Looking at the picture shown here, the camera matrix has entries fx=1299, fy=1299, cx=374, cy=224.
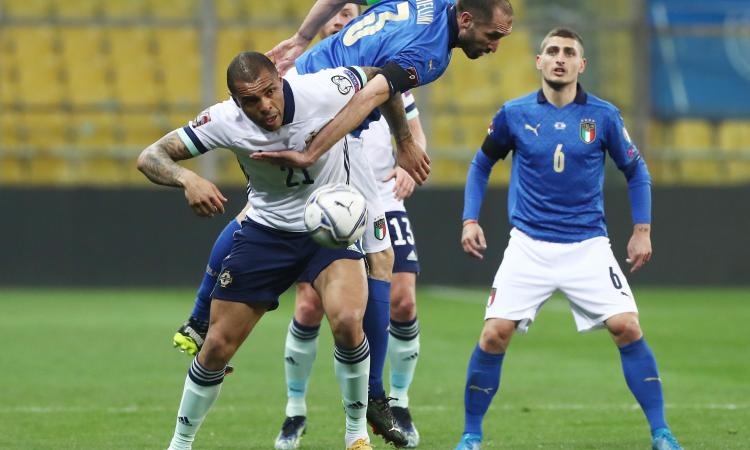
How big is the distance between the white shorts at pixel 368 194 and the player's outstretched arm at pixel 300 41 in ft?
2.23

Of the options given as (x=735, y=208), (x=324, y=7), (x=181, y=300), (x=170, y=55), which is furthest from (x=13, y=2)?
(x=324, y=7)

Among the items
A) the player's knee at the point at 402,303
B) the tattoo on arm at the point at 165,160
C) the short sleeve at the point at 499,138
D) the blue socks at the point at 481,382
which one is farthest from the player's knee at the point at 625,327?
the tattoo on arm at the point at 165,160

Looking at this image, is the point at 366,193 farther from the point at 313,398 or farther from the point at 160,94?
the point at 160,94

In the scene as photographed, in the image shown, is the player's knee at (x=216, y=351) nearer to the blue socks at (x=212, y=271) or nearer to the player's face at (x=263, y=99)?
the blue socks at (x=212, y=271)

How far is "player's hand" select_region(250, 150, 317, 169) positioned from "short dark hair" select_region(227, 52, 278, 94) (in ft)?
1.05

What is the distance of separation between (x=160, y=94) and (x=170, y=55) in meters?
0.76

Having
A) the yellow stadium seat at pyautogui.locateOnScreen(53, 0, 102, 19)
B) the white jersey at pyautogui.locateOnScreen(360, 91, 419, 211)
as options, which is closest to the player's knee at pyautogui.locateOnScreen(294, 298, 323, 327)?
the white jersey at pyautogui.locateOnScreen(360, 91, 419, 211)

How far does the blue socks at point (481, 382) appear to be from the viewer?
6.61 meters

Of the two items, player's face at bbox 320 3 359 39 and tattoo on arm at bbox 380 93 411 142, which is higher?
player's face at bbox 320 3 359 39

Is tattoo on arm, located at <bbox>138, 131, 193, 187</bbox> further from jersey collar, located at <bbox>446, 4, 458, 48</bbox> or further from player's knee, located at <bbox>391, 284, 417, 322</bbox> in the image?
player's knee, located at <bbox>391, 284, 417, 322</bbox>

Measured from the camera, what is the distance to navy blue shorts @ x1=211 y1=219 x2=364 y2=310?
6012 millimetres

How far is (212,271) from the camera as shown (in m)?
6.85

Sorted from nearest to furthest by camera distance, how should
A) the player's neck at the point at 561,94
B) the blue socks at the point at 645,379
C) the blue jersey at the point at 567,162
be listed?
the blue socks at the point at 645,379 < the blue jersey at the point at 567,162 < the player's neck at the point at 561,94

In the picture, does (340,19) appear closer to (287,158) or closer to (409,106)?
(409,106)
